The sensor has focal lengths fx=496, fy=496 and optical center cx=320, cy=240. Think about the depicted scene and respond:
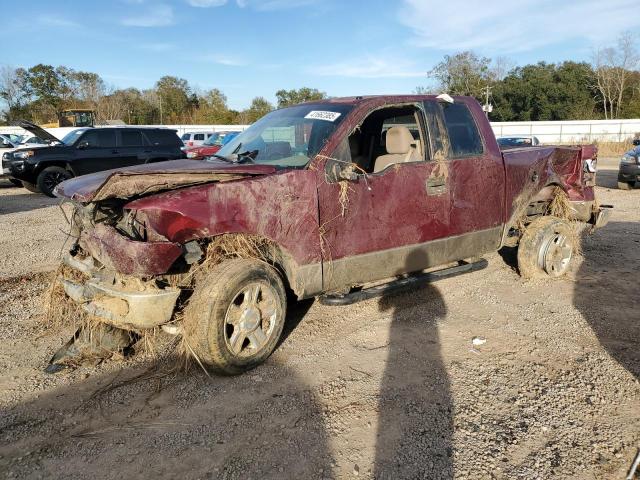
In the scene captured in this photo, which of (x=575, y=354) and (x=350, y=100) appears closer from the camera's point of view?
(x=575, y=354)

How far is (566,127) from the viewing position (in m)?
41.1

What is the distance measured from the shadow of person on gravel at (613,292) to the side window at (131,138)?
1230 cm

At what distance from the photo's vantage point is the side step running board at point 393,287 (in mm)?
4070

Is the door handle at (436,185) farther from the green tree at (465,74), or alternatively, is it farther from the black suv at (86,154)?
the green tree at (465,74)

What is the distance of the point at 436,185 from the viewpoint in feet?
15.0

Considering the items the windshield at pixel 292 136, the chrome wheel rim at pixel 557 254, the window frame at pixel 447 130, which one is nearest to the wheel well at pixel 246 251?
the windshield at pixel 292 136

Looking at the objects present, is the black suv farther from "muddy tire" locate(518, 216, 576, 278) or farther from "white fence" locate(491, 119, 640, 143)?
"white fence" locate(491, 119, 640, 143)

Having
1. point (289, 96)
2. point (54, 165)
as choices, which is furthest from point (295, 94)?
point (54, 165)

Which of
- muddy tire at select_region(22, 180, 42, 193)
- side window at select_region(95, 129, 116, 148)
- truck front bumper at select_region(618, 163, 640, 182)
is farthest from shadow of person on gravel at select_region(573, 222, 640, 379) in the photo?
muddy tire at select_region(22, 180, 42, 193)

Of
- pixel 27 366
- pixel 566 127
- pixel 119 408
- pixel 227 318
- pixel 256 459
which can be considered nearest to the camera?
pixel 256 459

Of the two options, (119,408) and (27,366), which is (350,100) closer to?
(119,408)

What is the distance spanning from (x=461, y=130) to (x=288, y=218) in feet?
7.50

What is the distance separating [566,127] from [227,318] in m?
44.2

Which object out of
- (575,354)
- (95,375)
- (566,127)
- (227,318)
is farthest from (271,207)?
(566,127)
